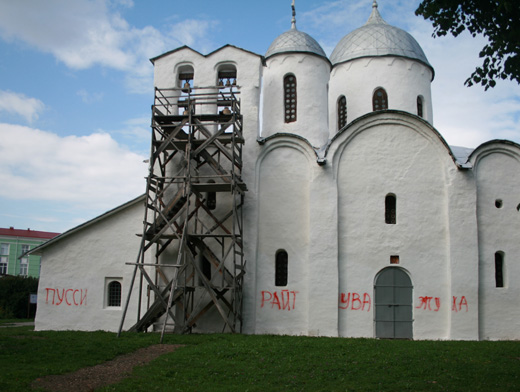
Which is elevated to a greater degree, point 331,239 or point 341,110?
point 341,110

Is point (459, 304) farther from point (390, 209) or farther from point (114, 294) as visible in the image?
point (114, 294)

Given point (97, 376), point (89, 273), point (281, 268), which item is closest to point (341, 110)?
point (281, 268)

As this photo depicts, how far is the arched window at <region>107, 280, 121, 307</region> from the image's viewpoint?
18438 mm

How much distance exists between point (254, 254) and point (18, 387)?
9.88 metres

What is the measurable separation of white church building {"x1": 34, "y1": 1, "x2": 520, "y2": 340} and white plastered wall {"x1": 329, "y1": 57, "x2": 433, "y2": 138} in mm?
3183

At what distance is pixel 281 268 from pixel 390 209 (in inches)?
169

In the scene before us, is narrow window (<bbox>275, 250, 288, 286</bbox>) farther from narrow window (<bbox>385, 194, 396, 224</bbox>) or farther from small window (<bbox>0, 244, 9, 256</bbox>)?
small window (<bbox>0, 244, 9, 256</bbox>)

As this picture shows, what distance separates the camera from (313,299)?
688 inches

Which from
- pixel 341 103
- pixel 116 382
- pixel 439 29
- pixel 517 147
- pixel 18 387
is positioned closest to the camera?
pixel 18 387

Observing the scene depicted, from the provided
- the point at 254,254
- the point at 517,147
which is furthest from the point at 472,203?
the point at 254,254

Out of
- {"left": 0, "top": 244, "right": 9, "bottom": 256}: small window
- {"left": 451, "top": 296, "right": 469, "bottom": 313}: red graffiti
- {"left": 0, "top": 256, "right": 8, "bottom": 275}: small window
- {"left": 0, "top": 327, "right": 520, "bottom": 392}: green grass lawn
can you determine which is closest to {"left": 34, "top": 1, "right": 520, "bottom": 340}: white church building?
{"left": 451, "top": 296, "right": 469, "bottom": 313}: red graffiti

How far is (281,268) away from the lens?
1828 centimetres

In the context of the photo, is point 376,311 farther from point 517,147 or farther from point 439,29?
point 439,29

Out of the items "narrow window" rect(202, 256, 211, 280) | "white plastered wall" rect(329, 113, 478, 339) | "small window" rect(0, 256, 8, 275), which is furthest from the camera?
"small window" rect(0, 256, 8, 275)
